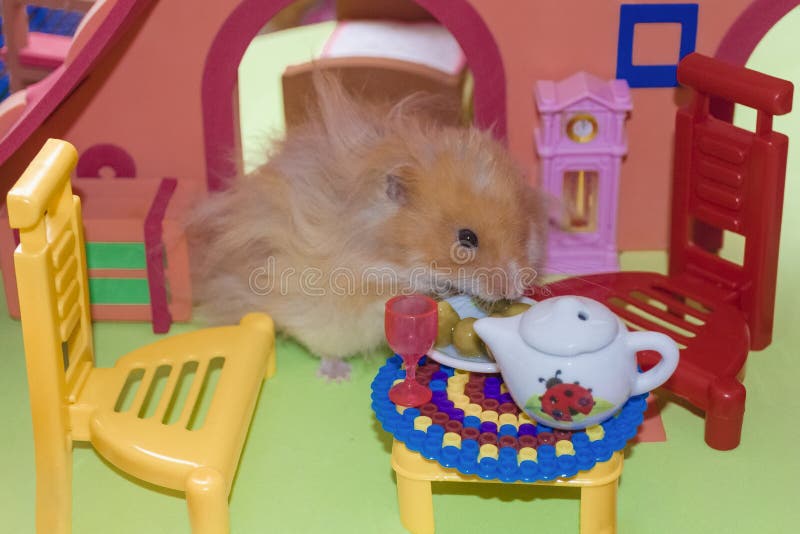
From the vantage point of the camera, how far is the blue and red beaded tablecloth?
211 centimetres

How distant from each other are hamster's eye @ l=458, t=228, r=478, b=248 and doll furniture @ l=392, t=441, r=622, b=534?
521mm

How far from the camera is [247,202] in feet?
9.16

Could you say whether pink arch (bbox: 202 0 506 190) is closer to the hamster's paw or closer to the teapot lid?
the hamster's paw

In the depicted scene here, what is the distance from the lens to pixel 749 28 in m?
3.11

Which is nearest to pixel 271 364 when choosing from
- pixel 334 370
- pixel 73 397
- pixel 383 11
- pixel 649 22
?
pixel 334 370

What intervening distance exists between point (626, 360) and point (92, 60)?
1630mm

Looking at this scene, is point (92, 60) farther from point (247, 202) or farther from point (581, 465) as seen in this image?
point (581, 465)

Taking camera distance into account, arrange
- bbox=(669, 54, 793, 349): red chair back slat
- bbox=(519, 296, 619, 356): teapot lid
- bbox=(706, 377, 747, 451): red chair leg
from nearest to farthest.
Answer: bbox=(519, 296, 619, 356): teapot lid
bbox=(706, 377, 747, 451): red chair leg
bbox=(669, 54, 793, 349): red chair back slat

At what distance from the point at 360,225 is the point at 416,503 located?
2.32 ft

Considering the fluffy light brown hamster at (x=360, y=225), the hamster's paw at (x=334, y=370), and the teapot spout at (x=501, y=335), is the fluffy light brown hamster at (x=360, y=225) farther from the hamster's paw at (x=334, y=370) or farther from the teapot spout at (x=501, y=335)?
the teapot spout at (x=501, y=335)

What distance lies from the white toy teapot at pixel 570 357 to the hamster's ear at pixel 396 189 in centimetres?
50

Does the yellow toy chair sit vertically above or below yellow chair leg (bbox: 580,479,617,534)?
above

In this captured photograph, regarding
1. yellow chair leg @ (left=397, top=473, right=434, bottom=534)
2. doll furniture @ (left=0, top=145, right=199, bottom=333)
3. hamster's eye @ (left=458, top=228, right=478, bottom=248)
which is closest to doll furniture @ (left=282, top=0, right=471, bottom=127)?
doll furniture @ (left=0, top=145, right=199, bottom=333)

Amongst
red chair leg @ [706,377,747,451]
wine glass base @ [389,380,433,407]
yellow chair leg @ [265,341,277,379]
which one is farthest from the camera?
yellow chair leg @ [265,341,277,379]
